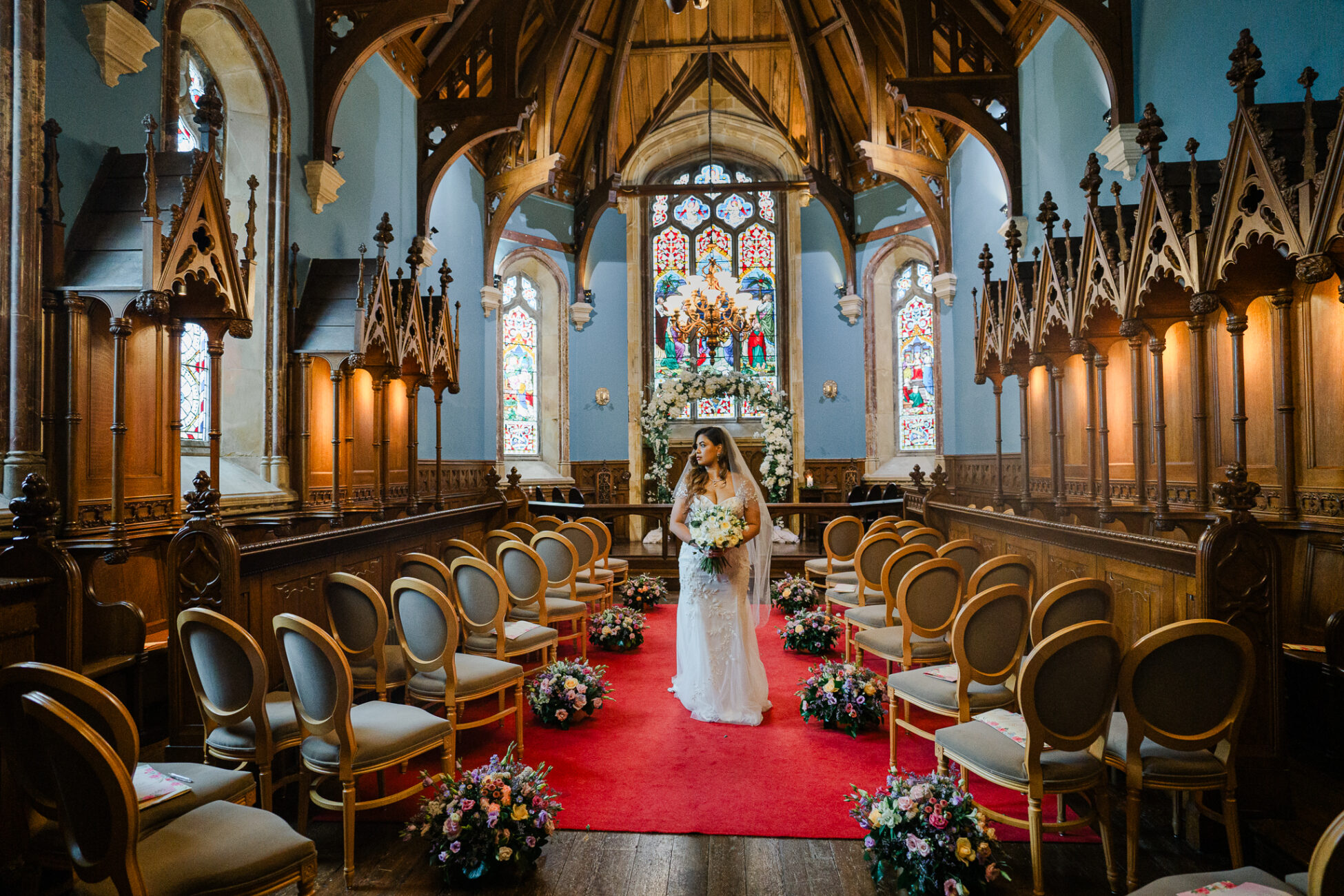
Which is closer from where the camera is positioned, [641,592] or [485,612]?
[485,612]

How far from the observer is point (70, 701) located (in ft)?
6.52

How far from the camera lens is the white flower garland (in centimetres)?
1213

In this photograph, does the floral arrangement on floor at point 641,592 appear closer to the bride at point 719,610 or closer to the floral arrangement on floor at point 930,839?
the bride at point 719,610

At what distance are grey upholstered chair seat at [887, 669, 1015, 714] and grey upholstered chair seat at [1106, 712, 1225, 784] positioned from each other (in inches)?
A: 29.8

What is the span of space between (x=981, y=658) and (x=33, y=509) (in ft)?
12.2

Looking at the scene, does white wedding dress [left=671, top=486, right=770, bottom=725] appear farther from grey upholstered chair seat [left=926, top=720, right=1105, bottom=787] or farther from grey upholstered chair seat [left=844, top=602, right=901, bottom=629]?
grey upholstered chair seat [left=926, top=720, right=1105, bottom=787]

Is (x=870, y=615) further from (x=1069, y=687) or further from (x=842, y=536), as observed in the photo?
(x=1069, y=687)

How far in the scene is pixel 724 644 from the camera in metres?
4.62

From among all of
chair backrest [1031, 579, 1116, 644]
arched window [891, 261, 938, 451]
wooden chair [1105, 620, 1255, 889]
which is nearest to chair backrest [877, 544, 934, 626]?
chair backrest [1031, 579, 1116, 644]

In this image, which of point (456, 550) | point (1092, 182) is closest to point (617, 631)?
point (456, 550)

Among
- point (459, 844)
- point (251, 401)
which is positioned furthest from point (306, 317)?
point (459, 844)

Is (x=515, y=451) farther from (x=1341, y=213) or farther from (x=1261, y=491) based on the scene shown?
(x=1341, y=213)

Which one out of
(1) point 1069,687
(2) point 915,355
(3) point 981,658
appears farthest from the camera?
(2) point 915,355

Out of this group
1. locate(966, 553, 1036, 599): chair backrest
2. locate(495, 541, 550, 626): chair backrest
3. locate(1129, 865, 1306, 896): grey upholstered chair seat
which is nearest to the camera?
locate(1129, 865, 1306, 896): grey upholstered chair seat
